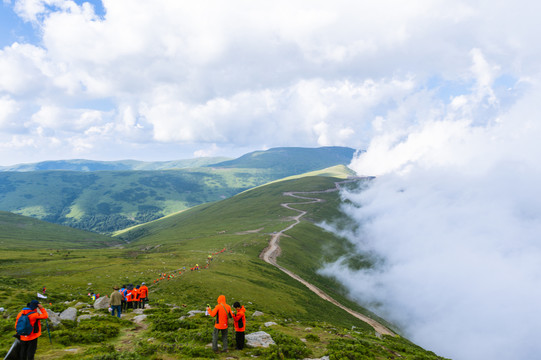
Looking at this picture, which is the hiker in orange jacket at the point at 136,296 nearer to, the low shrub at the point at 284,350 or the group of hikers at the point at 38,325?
the group of hikers at the point at 38,325

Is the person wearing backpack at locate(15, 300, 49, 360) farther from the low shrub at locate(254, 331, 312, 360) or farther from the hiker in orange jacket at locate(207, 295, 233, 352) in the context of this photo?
the low shrub at locate(254, 331, 312, 360)

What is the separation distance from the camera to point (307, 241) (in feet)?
557

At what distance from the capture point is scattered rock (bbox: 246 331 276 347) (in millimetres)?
21609

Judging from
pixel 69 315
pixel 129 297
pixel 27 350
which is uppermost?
pixel 27 350

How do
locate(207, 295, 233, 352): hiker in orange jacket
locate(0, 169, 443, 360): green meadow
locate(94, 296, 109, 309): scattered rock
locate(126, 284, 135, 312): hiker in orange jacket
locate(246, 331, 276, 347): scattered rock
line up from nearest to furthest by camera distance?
locate(207, 295, 233, 352): hiker in orange jacket, locate(0, 169, 443, 360): green meadow, locate(246, 331, 276, 347): scattered rock, locate(94, 296, 109, 309): scattered rock, locate(126, 284, 135, 312): hiker in orange jacket

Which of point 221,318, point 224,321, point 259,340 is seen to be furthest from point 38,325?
point 259,340

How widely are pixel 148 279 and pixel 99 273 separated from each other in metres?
13.6

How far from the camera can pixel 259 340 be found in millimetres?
22375

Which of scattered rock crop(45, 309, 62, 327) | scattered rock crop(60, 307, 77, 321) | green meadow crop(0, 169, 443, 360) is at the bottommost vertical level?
green meadow crop(0, 169, 443, 360)

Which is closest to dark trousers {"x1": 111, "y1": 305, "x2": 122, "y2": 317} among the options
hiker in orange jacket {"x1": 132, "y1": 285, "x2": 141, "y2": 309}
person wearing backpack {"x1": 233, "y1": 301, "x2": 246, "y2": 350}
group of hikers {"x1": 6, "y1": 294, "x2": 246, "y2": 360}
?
hiker in orange jacket {"x1": 132, "y1": 285, "x2": 141, "y2": 309}

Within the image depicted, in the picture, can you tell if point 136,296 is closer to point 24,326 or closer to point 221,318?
point 24,326

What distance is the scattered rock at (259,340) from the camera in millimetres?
21609

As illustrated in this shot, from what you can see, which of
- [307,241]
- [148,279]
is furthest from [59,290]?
[307,241]

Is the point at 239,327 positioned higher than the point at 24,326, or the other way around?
the point at 24,326
